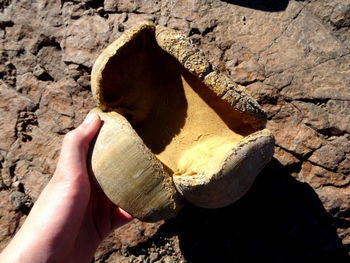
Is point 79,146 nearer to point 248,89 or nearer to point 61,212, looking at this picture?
point 61,212

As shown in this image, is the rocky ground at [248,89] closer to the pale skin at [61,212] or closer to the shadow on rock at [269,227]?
the shadow on rock at [269,227]

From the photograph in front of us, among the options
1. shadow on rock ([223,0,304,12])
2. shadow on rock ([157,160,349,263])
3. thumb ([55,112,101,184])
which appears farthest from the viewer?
shadow on rock ([223,0,304,12])

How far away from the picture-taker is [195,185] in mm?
2438

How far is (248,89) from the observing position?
333cm

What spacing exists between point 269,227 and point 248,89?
1.09 m

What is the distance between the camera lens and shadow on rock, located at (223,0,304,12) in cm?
344

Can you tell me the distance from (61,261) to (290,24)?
2.48m

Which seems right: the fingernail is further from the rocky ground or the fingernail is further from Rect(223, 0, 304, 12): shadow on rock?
Rect(223, 0, 304, 12): shadow on rock

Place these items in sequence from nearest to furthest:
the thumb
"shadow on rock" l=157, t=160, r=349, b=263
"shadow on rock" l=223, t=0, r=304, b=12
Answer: the thumb → "shadow on rock" l=157, t=160, r=349, b=263 → "shadow on rock" l=223, t=0, r=304, b=12

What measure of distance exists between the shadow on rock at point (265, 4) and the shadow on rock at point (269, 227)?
4.08 ft

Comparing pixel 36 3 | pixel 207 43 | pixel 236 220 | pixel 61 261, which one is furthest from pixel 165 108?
pixel 36 3

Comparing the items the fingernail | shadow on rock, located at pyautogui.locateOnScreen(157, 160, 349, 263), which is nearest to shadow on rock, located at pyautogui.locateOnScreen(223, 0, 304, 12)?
shadow on rock, located at pyautogui.locateOnScreen(157, 160, 349, 263)

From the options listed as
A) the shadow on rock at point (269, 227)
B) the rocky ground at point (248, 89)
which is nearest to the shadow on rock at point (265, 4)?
the rocky ground at point (248, 89)

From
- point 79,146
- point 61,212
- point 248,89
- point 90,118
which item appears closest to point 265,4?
point 248,89
